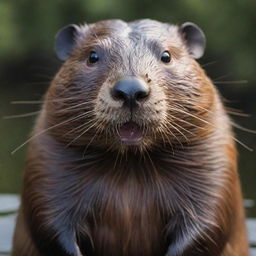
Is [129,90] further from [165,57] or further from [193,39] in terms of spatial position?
[193,39]

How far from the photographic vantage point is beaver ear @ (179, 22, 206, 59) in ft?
21.1

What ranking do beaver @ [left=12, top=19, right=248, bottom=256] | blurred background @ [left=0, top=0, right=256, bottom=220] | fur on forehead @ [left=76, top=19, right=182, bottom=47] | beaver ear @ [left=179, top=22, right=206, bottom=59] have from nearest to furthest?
beaver @ [left=12, top=19, right=248, bottom=256], fur on forehead @ [left=76, top=19, right=182, bottom=47], beaver ear @ [left=179, top=22, right=206, bottom=59], blurred background @ [left=0, top=0, right=256, bottom=220]

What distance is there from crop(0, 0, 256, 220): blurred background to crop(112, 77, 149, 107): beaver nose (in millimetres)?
6006

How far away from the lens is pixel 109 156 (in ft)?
19.8

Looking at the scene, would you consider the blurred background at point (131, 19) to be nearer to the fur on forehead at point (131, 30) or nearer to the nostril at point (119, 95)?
the fur on forehead at point (131, 30)

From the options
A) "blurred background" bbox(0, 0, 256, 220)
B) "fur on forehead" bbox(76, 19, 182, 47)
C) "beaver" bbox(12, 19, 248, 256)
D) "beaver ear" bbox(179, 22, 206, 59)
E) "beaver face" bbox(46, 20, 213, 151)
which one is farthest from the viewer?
"blurred background" bbox(0, 0, 256, 220)

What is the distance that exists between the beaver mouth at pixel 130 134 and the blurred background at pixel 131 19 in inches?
230

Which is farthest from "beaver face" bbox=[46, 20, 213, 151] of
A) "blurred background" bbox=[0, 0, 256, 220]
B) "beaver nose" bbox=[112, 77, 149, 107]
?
"blurred background" bbox=[0, 0, 256, 220]

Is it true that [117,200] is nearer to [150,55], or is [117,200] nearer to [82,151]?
[82,151]

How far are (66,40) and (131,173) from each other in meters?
0.93

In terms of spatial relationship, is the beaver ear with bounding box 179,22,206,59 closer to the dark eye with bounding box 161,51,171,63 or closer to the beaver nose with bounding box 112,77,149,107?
the dark eye with bounding box 161,51,171,63

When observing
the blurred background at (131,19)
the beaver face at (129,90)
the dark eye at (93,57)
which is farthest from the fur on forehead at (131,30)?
the blurred background at (131,19)

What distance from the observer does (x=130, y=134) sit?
18.7 ft

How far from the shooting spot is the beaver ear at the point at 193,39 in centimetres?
644
